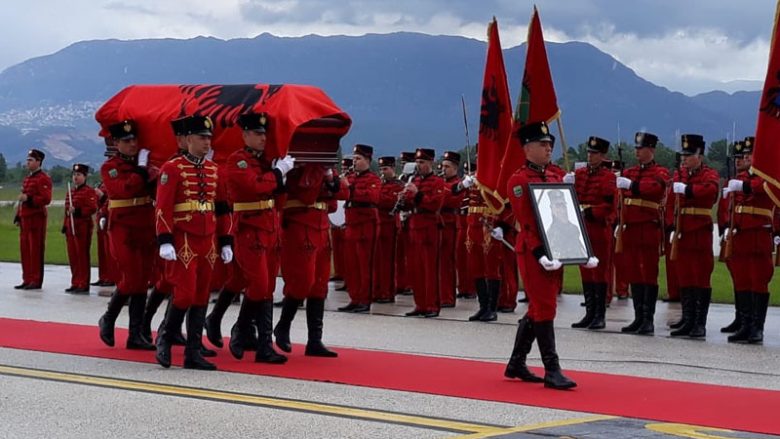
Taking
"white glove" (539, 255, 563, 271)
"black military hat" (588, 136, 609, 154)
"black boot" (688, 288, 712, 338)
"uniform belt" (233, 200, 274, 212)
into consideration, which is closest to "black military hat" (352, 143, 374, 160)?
"black military hat" (588, 136, 609, 154)

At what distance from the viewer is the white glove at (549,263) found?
9961 mm

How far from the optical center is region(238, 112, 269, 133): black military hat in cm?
1144

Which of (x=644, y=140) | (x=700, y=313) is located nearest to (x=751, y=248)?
(x=700, y=313)

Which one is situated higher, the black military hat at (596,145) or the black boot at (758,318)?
the black military hat at (596,145)

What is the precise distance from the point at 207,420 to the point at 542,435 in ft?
7.34

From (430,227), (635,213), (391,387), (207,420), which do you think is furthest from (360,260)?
(207,420)

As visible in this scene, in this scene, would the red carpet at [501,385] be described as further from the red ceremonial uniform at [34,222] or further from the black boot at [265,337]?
the red ceremonial uniform at [34,222]

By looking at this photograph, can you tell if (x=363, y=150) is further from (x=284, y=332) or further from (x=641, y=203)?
(x=284, y=332)

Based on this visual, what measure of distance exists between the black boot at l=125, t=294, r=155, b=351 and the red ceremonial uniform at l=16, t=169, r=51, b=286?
810cm

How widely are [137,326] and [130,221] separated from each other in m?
1.01

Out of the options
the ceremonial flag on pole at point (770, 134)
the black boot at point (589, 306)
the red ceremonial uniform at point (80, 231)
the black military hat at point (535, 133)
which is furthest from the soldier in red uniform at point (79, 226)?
the black military hat at point (535, 133)

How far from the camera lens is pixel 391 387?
1014 cm

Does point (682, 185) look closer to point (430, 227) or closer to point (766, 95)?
point (766, 95)

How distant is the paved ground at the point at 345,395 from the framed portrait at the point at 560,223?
4.68 ft
